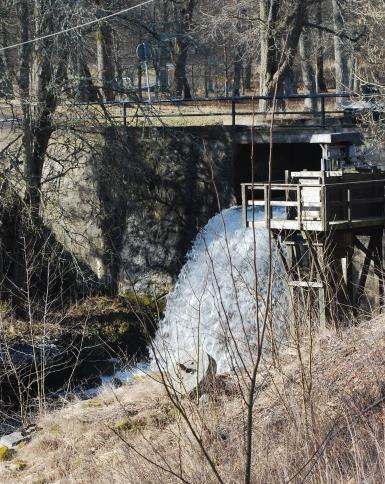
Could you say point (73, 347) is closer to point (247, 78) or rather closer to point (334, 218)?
point (334, 218)

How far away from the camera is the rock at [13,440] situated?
11.9 metres

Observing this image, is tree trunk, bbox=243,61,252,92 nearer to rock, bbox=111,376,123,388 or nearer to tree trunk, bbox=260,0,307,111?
tree trunk, bbox=260,0,307,111

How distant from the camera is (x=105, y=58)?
19.7 meters

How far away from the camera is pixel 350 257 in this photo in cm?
1541

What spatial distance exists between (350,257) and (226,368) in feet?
9.85

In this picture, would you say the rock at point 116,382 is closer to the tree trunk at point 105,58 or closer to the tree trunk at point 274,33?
the tree trunk at point 105,58

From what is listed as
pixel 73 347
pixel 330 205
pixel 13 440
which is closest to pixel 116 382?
pixel 73 347

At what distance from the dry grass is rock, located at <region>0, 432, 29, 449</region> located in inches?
14.6

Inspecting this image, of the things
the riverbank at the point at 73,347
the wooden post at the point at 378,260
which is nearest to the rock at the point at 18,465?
the riverbank at the point at 73,347

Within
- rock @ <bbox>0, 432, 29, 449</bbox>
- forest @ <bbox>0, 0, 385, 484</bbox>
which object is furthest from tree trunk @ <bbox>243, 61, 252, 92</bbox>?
rock @ <bbox>0, 432, 29, 449</bbox>

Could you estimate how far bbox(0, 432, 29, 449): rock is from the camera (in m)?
11.9

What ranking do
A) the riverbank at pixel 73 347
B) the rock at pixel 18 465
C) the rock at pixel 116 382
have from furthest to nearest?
the riverbank at pixel 73 347 → the rock at pixel 116 382 → the rock at pixel 18 465

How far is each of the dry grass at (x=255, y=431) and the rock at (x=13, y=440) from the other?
37 centimetres

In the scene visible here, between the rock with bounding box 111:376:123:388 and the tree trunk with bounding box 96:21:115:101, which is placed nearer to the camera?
the rock with bounding box 111:376:123:388
